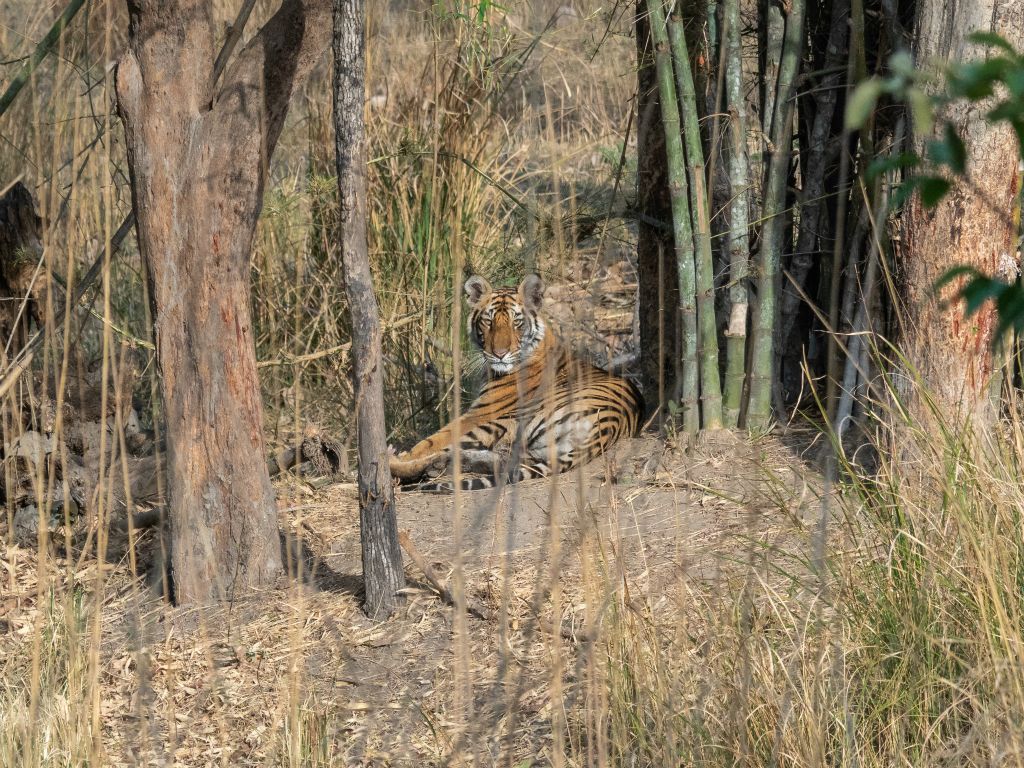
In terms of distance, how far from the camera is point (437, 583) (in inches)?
147

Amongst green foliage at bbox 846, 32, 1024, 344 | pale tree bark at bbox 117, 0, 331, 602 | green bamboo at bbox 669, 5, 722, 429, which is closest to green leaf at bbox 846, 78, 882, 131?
green foliage at bbox 846, 32, 1024, 344

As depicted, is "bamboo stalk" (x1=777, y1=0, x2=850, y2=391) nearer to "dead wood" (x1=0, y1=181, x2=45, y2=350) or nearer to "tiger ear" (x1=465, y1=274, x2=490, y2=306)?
"tiger ear" (x1=465, y1=274, x2=490, y2=306)

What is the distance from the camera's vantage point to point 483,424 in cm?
577

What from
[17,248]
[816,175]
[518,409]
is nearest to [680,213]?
[816,175]

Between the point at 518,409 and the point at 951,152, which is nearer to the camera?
the point at 951,152

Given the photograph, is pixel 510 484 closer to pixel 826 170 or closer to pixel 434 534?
pixel 434 534

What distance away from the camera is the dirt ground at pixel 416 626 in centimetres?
287

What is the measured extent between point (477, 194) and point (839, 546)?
388 centimetres

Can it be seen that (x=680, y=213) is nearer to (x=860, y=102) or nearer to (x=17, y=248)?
(x=17, y=248)

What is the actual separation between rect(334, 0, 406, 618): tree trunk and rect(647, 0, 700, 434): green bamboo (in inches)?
48.1

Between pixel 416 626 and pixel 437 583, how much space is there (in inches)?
7.3

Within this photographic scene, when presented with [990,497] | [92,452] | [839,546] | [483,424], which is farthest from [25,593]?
[990,497]

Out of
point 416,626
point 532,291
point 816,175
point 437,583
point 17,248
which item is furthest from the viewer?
point 532,291

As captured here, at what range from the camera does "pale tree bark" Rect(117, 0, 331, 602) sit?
3.65 m
